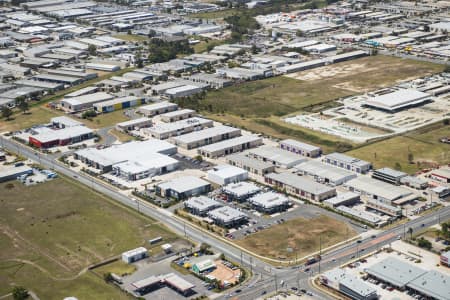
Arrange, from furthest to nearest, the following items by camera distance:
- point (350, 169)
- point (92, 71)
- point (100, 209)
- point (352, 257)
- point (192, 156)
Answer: point (92, 71) → point (192, 156) → point (350, 169) → point (100, 209) → point (352, 257)

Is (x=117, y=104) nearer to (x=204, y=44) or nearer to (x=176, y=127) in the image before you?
(x=176, y=127)

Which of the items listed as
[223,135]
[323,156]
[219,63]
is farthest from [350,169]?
[219,63]

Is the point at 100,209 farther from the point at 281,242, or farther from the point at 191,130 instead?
the point at 191,130

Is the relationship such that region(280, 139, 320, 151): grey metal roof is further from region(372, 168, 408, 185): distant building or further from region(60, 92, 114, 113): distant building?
region(60, 92, 114, 113): distant building

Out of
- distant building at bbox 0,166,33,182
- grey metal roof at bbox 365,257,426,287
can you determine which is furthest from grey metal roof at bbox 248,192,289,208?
distant building at bbox 0,166,33,182

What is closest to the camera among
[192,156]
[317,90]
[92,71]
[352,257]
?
[352,257]

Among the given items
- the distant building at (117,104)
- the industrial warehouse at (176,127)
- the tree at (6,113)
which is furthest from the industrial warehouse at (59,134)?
the tree at (6,113)

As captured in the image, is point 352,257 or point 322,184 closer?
point 352,257
